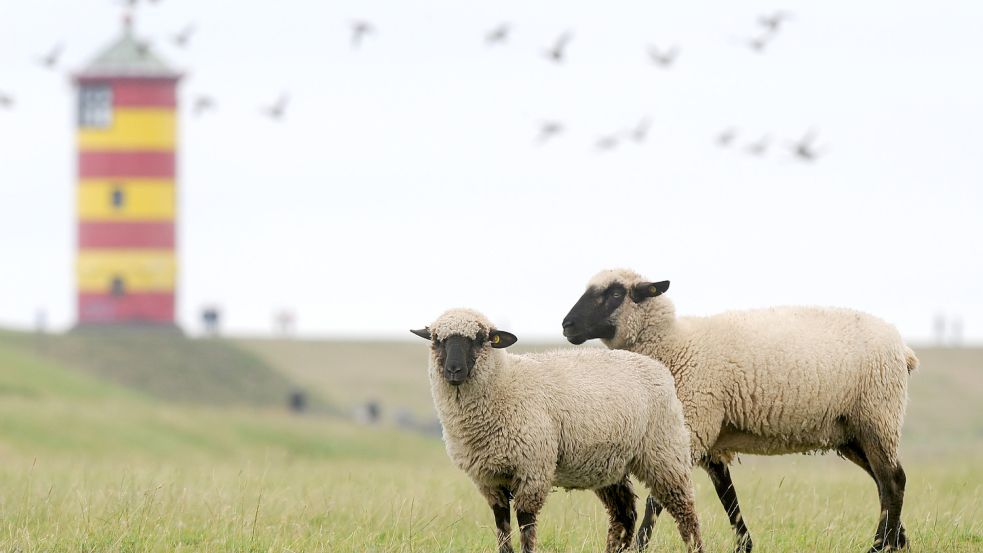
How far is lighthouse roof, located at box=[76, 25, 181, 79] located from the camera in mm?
57031

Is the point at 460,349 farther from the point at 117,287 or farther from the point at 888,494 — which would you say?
the point at 117,287

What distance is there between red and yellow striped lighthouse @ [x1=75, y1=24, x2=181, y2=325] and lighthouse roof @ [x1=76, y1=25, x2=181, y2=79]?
4 centimetres

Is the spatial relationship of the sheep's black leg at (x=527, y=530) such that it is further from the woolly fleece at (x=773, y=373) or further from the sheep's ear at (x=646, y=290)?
the sheep's ear at (x=646, y=290)

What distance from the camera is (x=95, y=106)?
5706 centimetres

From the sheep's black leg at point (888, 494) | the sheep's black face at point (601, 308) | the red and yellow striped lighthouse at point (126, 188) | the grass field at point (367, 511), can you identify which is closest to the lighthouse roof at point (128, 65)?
the red and yellow striped lighthouse at point (126, 188)

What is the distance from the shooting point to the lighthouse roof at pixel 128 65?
187 feet

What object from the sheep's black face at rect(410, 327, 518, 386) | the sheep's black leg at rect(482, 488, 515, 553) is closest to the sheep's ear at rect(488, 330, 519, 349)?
the sheep's black face at rect(410, 327, 518, 386)

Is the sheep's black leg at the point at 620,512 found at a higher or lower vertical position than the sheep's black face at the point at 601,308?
lower

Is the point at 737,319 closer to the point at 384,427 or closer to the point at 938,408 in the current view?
the point at 384,427

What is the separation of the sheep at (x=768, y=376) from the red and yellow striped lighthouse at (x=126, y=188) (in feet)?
153

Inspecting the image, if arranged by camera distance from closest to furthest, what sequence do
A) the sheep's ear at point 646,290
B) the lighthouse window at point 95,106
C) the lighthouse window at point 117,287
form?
the sheep's ear at point 646,290, the lighthouse window at point 95,106, the lighthouse window at point 117,287

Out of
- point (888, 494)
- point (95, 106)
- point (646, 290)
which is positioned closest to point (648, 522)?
point (646, 290)

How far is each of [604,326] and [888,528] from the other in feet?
8.66

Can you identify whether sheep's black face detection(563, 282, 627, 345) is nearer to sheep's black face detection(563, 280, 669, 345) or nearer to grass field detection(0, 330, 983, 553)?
sheep's black face detection(563, 280, 669, 345)
